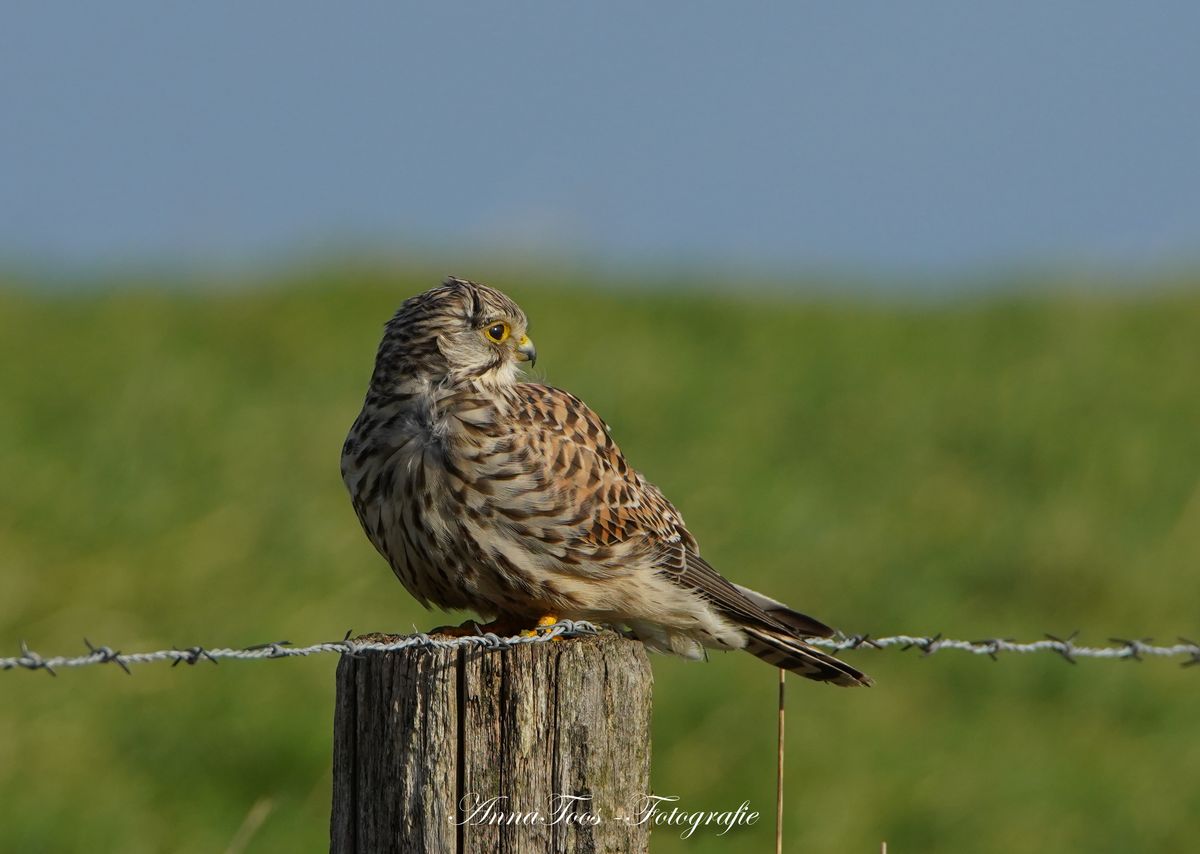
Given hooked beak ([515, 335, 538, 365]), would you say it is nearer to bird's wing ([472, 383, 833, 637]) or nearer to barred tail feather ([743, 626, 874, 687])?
bird's wing ([472, 383, 833, 637])

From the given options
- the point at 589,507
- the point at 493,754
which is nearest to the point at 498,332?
the point at 589,507

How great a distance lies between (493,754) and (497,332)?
5.51 feet

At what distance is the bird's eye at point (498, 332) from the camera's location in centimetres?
431

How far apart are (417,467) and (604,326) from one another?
943cm

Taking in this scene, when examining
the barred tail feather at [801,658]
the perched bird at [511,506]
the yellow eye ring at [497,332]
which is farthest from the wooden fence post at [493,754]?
the yellow eye ring at [497,332]

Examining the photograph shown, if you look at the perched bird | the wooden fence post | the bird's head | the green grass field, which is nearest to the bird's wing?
the perched bird

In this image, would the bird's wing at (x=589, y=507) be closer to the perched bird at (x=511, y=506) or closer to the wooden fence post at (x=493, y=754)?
the perched bird at (x=511, y=506)

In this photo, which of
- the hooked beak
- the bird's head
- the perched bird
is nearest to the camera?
the perched bird

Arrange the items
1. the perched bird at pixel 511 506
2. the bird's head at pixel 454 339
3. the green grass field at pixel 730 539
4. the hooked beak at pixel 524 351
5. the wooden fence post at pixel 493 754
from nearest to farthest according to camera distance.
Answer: the wooden fence post at pixel 493 754 → the perched bird at pixel 511 506 → the bird's head at pixel 454 339 → the hooked beak at pixel 524 351 → the green grass field at pixel 730 539

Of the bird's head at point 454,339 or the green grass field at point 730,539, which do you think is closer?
the bird's head at point 454,339

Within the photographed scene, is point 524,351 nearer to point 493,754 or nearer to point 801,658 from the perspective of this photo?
point 801,658

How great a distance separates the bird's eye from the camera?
14.1 feet

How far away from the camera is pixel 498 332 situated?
4.33 m

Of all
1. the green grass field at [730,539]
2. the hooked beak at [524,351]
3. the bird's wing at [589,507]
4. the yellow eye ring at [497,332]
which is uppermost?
the yellow eye ring at [497,332]
